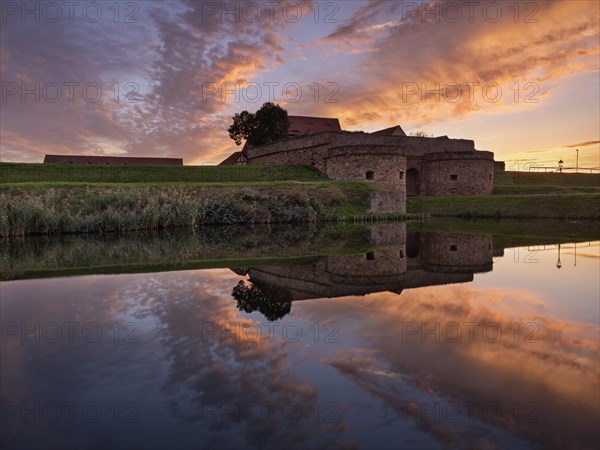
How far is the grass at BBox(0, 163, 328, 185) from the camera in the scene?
2834 cm

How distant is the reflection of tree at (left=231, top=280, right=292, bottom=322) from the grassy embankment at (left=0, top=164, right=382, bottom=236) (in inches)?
475

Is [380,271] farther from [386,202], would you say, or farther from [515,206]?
[515,206]

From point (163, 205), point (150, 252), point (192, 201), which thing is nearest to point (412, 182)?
point (192, 201)

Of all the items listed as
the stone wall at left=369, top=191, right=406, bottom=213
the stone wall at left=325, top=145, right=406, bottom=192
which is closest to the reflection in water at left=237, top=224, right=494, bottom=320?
the stone wall at left=369, top=191, right=406, bottom=213

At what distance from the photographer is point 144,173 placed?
103 ft

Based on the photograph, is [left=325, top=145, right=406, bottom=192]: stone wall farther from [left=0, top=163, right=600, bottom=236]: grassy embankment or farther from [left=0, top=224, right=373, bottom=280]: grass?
[left=0, top=224, right=373, bottom=280]: grass

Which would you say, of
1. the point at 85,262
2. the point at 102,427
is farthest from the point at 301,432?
the point at 85,262

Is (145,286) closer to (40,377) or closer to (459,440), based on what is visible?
(40,377)

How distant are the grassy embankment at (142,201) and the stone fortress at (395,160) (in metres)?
4.28

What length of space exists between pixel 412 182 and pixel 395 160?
301 inches

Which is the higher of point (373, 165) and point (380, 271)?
point (373, 165)

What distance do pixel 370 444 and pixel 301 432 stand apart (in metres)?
0.38

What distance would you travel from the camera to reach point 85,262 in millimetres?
8938

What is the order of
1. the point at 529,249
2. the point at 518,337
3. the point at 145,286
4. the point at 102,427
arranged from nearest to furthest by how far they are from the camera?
the point at 102,427 → the point at 518,337 → the point at 145,286 → the point at 529,249
